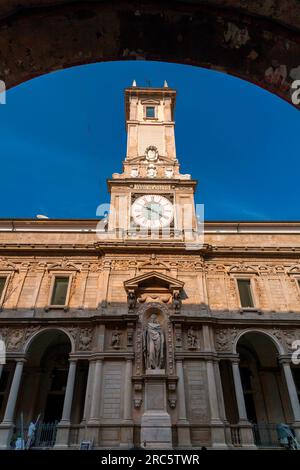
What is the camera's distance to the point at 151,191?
65.9ft

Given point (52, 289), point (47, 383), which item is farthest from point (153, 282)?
point (47, 383)

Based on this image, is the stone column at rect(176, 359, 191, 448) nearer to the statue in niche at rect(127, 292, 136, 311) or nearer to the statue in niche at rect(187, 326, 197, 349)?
the statue in niche at rect(187, 326, 197, 349)

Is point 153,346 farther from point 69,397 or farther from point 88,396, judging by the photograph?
point 69,397

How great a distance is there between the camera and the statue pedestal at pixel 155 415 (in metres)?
12.1

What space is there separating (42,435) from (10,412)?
5.60 feet

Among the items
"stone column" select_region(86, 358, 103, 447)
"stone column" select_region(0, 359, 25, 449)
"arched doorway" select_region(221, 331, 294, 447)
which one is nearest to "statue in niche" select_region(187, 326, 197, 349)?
"arched doorway" select_region(221, 331, 294, 447)

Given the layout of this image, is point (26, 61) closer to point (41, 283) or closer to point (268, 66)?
point (268, 66)

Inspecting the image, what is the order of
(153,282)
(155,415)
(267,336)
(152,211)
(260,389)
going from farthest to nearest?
1. (152,211)
2. (260,389)
3. (153,282)
4. (267,336)
5. (155,415)

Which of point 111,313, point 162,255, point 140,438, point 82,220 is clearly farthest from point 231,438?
point 82,220

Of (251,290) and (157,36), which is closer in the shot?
(157,36)

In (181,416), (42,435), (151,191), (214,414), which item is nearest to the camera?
(181,416)

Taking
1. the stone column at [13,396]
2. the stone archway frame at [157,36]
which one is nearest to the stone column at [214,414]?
the stone column at [13,396]

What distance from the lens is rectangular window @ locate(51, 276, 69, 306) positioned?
643 inches

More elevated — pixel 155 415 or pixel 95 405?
pixel 95 405
